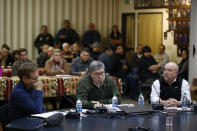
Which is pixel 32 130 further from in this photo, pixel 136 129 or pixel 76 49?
pixel 76 49

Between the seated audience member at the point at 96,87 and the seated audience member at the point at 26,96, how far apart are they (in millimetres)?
763

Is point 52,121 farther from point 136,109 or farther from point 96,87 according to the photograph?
point 96,87

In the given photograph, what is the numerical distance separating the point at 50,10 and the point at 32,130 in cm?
863

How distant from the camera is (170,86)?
484 cm

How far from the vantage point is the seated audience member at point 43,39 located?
1098cm

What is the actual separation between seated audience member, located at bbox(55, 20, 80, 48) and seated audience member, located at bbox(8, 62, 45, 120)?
7442 mm

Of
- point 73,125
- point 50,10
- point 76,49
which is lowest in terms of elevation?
point 73,125

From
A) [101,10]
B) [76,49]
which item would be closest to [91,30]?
[101,10]

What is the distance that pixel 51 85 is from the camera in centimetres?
682

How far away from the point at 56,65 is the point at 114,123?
173 inches

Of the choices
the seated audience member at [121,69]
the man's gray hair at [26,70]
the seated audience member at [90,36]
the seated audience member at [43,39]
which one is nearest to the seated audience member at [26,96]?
the man's gray hair at [26,70]

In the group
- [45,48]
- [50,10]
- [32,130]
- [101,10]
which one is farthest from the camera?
[101,10]

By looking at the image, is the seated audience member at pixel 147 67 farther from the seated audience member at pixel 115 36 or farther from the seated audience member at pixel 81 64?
the seated audience member at pixel 115 36

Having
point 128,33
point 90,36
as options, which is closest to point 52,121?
point 90,36
